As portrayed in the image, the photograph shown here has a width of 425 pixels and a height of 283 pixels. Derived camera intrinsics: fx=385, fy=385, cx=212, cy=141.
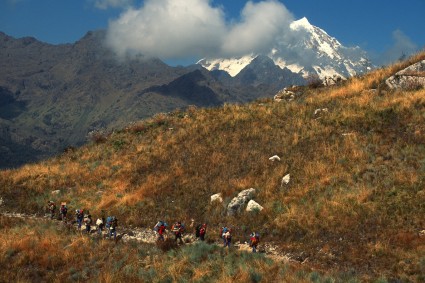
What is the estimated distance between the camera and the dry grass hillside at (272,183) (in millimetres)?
15930

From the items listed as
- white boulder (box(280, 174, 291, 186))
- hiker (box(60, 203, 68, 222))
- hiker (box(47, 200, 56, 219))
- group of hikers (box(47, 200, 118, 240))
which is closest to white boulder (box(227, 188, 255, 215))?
white boulder (box(280, 174, 291, 186))

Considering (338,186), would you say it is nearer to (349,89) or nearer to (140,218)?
(140,218)

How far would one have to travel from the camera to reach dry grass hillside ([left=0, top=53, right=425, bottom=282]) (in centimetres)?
1593

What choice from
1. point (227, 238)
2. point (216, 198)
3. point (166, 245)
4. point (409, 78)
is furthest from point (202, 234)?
point (409, 78)

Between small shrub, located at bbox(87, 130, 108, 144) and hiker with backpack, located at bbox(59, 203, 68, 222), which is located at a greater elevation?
small shrub, located at bbox(87, 130, 108, 144)

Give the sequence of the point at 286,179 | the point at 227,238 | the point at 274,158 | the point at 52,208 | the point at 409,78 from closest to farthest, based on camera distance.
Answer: the point at 227,238 → the point at 286,179 → the point at 274,158 → the point at 52,208 → the point at 409,78

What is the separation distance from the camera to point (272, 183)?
80.8ft

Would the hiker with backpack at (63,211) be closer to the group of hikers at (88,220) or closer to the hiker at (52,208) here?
the group of hikers at (88,220)

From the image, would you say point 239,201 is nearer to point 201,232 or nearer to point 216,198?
point 216,198

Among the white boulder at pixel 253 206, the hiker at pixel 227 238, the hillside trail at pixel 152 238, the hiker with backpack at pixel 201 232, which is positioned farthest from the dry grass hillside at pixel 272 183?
the hiker with backpack at pixel 201 232

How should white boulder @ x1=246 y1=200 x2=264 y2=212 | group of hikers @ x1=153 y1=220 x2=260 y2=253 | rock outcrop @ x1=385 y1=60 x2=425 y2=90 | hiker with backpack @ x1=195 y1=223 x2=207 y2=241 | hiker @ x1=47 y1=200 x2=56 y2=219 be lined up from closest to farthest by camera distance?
group of hikers @ x1=153 y1=220 x2=260 y2=253, hiker with backpack @ x1=195 y1=223 x2=207 y2=241, white boulder @ x1=246 y1=200 x2=264 y2=212, hiker @ x1=47 y1=200 x2=56 y2=219, rock outcrop @ x1=385 y1=60 x2=425 y2=90

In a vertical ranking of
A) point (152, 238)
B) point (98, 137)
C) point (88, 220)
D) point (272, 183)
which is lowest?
point (152, 238)

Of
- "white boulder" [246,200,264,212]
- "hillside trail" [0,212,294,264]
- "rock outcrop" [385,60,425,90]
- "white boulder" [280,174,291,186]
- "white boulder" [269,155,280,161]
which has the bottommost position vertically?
"hillside trail" [0,212,294,264]

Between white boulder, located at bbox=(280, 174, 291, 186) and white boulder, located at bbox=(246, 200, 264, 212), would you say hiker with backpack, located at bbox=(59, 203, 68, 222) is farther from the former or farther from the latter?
white boulder, located at bbox=(280, 174, 291, 186)
